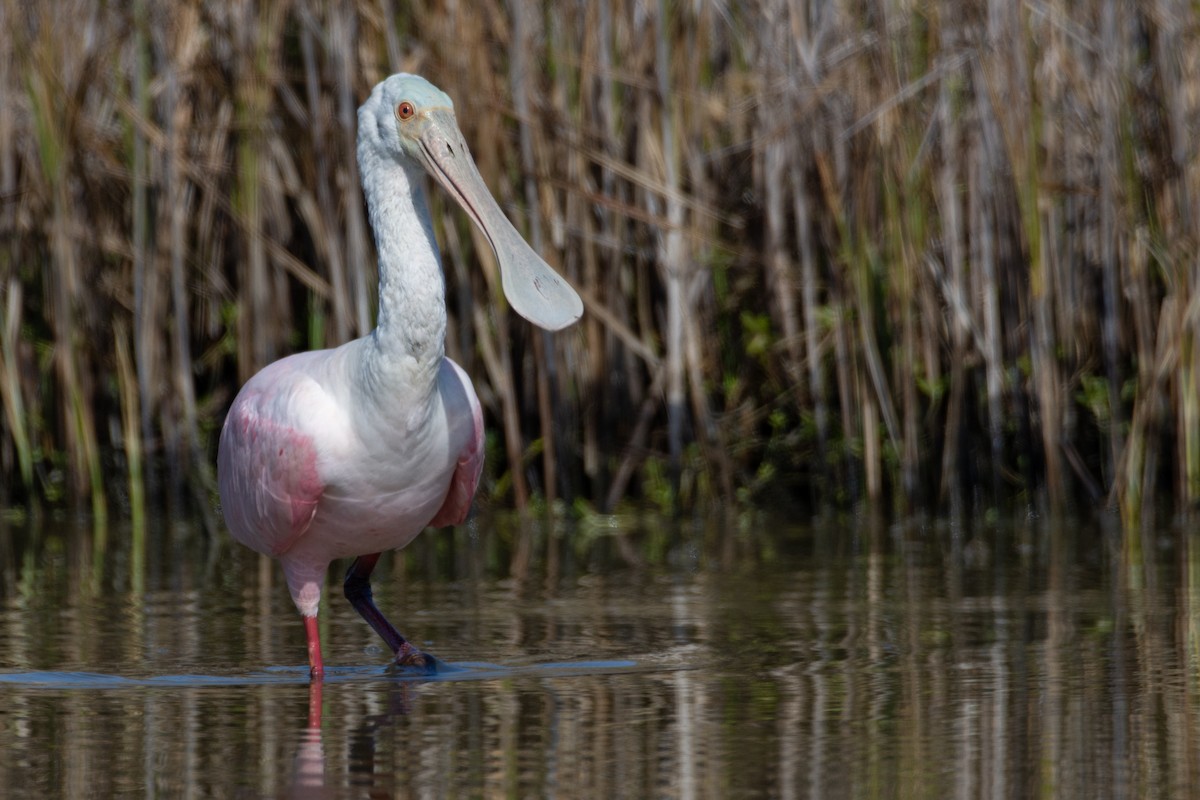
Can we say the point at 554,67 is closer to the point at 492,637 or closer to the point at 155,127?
the point at 155,127

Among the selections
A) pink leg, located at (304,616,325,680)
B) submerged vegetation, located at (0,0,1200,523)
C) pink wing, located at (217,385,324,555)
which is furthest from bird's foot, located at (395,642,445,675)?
submerged vegetation, located at (0,0,1200,523)

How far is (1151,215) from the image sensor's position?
340 inches

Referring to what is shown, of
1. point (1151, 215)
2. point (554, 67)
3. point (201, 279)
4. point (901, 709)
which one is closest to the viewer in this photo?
point (901, 709)

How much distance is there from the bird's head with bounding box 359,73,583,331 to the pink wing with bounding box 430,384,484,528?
0.47 metres

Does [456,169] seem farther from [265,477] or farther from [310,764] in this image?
[310,764]

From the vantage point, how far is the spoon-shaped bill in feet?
17.9

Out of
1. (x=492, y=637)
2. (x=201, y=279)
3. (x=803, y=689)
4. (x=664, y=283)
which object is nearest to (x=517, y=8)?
(x=664, y=283)

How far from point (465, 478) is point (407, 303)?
898mm

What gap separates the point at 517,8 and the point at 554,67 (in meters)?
0.40

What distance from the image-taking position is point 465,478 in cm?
596

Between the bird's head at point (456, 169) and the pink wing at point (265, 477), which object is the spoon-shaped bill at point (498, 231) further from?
the pink wing at point (265, 477)

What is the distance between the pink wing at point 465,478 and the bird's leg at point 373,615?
0.26m

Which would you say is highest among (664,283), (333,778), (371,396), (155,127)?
(155,127)

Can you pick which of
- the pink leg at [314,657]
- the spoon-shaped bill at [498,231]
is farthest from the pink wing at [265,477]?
the spoon-shaped bill at [498,231]
